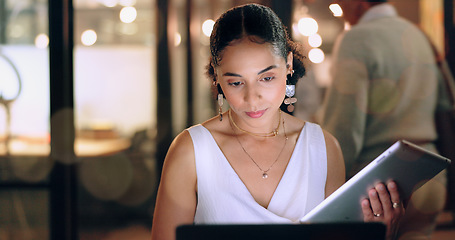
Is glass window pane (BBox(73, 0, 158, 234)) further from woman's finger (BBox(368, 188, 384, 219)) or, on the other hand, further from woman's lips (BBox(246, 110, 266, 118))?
woman's finger (BBox(368, 188, 384, 219))

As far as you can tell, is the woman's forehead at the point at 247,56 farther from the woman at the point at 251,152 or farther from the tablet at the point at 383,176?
the tablet at the point at 383,176

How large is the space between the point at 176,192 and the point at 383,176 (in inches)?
25.0

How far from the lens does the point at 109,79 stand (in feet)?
16.4

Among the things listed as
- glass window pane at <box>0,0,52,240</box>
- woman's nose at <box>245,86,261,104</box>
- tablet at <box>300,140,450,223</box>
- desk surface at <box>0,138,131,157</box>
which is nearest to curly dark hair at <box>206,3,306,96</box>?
woman's nose at <box>245,86,261,104</box>

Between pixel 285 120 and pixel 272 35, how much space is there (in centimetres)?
38

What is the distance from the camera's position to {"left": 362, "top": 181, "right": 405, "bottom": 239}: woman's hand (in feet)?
3.73

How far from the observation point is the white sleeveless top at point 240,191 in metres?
1.43

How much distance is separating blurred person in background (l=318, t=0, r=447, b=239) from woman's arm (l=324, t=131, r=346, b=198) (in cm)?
40

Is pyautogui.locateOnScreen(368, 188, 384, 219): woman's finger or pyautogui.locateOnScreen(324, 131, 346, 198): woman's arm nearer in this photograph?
pyautogui.locateOnScreen(368, 188, 384, 219): woman's finger

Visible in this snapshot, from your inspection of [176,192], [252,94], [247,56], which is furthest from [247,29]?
[176,192]

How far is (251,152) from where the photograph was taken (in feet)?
5.07

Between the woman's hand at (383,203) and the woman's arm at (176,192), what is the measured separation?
1.80ft

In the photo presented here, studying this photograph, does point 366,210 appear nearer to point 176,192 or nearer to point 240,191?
point 240,191

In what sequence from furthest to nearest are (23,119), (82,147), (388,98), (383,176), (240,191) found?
(82,147) → (23,119) → (388,98) → (240,191) → (383,176)
